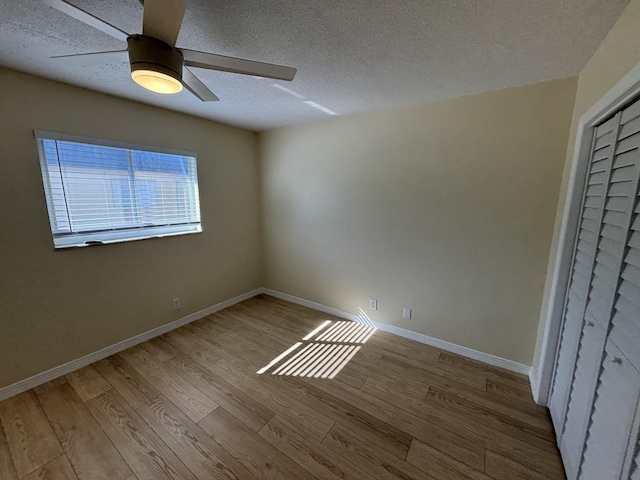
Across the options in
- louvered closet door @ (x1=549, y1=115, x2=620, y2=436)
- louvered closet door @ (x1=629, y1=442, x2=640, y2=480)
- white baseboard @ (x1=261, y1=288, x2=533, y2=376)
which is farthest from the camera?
white baseboard @ (x1=261, y1=288, x2=533, y2=376)

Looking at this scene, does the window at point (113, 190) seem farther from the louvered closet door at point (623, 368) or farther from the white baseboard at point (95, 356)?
the louvered closet door at point (623, 368)

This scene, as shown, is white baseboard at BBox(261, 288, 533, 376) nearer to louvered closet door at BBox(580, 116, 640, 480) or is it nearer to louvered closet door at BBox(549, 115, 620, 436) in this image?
louvered closet door at BBox(549, 115, 620, 436)

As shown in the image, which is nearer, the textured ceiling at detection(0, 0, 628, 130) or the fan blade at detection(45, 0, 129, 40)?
the fan blade at detection(45, 0, 129, 40)

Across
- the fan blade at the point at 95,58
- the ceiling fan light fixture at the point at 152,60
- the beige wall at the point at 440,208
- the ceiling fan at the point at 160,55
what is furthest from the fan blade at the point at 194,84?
the beige wall at the point at 440,208

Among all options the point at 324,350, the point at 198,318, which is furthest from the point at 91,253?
the point at 324,350

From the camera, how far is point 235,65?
43.6 inches

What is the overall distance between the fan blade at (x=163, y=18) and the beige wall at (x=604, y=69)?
1.72 m

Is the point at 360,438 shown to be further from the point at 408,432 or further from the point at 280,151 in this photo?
the point at 280,151

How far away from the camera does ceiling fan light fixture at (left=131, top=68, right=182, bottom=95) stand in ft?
3.31

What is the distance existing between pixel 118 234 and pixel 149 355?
114 cm

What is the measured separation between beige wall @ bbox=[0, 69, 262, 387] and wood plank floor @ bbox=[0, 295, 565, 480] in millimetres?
345

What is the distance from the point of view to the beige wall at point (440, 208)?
1.89m

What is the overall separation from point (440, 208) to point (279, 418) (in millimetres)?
2074

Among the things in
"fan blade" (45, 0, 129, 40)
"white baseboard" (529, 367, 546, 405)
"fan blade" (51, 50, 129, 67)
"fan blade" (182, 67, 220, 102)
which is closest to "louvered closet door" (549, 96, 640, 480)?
"white baseboard" (529, 367, 546, 405)
